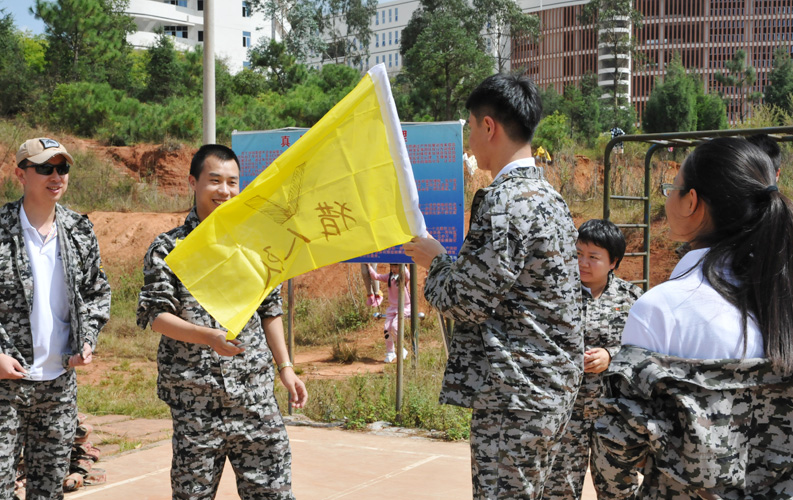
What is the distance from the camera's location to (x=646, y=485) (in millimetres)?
1984

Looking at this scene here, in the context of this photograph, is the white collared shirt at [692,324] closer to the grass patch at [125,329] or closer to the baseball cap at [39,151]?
the baseball cap at [39,151]

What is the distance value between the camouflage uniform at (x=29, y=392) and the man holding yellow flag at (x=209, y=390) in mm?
570

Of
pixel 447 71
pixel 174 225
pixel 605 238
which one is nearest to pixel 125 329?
pixel 174 225

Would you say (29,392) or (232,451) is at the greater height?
(29,392)

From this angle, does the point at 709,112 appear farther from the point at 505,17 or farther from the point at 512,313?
the point at 512,313

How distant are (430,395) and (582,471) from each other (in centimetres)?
339

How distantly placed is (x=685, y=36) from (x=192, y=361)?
87862mm

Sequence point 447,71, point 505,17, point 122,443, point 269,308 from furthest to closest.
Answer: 1. point 505,17
2. point 447,71
3. point 122,443
4. point 269,308

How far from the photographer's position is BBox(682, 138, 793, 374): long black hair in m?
1.83

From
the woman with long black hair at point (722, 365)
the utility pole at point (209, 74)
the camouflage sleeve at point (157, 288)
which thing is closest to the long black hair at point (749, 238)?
the woman with long black hair at point (722, 365)

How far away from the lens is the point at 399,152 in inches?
119

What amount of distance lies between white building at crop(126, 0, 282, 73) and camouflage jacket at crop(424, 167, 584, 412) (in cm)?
6648

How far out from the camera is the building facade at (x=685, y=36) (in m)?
81.4

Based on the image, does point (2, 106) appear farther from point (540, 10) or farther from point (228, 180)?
point (540, 10)
